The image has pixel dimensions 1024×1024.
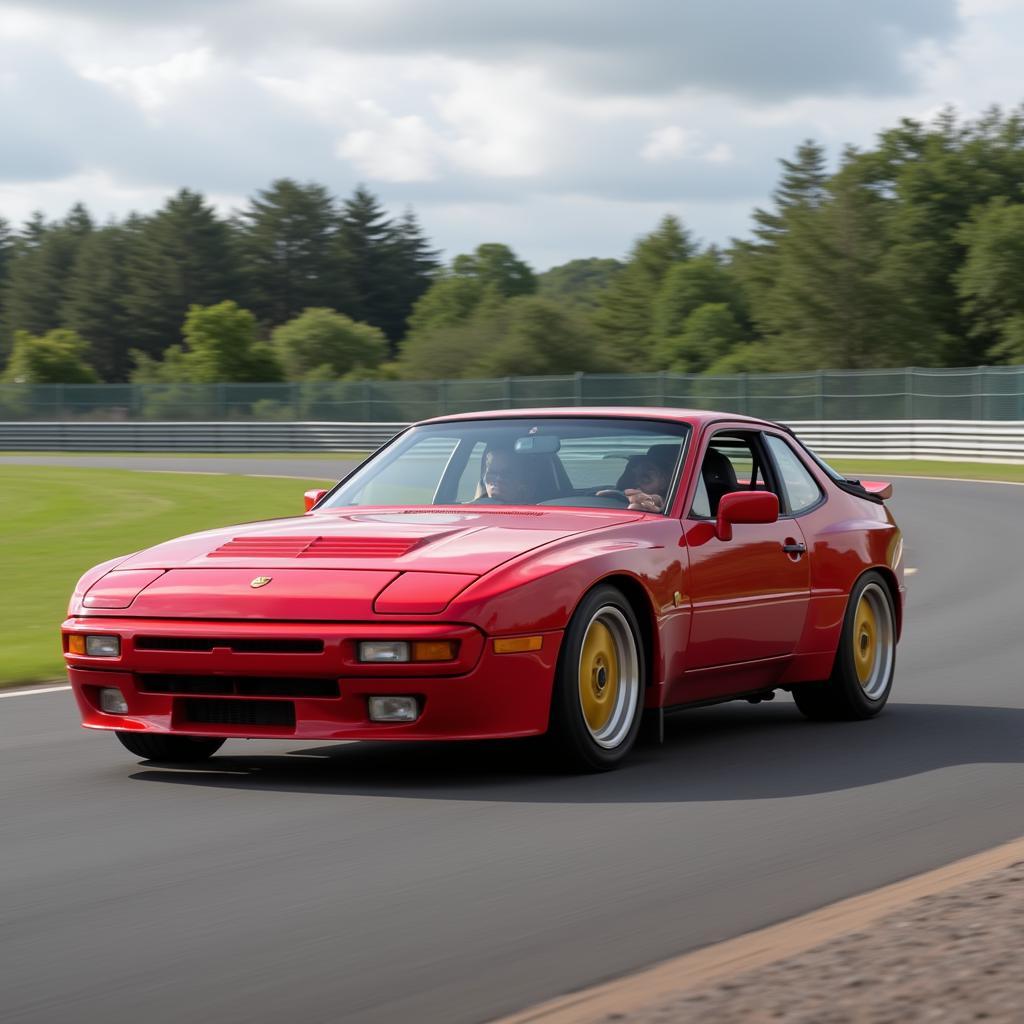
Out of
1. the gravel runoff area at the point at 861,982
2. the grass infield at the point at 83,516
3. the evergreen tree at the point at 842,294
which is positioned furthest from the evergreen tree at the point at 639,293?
the gravel runoff area at the point at 861,982

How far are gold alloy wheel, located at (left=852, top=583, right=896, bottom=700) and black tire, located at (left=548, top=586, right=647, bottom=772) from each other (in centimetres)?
192

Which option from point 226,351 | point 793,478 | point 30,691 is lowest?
point 30,691

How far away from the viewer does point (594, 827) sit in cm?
599

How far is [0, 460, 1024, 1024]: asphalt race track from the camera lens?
4.27 m

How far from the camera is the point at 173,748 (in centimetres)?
721

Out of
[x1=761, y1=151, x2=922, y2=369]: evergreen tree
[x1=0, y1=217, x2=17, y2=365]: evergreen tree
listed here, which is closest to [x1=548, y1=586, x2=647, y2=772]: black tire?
[x1=761, y1=151, x2=922, y2=369]: evergreen tree

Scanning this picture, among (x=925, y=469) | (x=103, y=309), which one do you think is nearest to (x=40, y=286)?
(x=103, y=309)

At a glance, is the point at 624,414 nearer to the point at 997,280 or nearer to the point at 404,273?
the point at 997,280

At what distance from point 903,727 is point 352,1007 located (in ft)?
15.9

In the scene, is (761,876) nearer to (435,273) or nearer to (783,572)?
(783,572)

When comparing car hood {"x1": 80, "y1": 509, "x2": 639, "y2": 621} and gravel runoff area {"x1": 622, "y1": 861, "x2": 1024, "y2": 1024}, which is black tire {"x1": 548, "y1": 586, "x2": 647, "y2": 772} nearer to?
car hood {"x1": 80, "y1": 509, "x2": 639, "y2": 621}

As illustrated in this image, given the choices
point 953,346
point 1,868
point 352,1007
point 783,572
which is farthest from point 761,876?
point 953,346

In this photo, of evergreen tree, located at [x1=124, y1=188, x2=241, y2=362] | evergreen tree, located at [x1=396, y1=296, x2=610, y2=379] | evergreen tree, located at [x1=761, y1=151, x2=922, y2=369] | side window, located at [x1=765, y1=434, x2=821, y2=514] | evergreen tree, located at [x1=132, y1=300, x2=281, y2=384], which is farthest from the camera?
evergreen tree, located at [x1=124, y1=188, x2=241, y2=362]

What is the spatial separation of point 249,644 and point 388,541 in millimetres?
729
